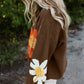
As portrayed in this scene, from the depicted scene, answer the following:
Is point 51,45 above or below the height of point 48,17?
below

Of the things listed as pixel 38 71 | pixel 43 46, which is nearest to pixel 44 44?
pixel 43 46

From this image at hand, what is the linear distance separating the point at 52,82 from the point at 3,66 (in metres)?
2.06

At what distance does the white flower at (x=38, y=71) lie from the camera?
119 cm

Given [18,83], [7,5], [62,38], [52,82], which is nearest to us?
[62,38]

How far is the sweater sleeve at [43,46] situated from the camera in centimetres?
116

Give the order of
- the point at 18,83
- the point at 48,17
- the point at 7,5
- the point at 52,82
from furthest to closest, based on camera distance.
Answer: the point at 7,5, the point at 18,83, the point at 52,82, the point at 48,17

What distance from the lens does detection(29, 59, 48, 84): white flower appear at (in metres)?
Result: 1.19

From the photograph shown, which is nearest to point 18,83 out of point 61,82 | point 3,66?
point 3,66

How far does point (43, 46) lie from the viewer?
3.85 ft

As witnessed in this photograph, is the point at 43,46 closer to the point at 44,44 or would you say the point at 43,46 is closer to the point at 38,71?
the point at 44,44

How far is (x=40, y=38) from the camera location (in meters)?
1.18

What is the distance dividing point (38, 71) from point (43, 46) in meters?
0.22

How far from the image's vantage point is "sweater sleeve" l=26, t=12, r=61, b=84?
1163 millimetres

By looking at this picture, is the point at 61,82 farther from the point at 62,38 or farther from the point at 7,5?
the point at 7,5
